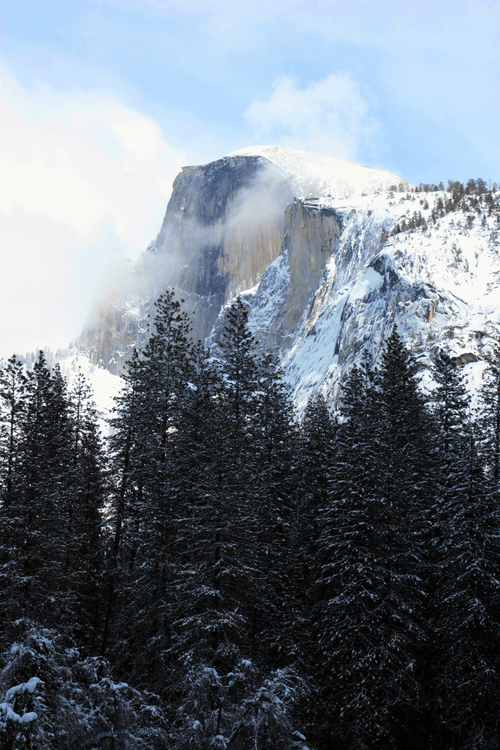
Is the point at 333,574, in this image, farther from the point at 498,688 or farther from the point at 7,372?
the point at 7,372

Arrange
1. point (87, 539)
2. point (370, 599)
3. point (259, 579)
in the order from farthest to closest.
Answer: point (87, 539), point (259, 579), point (370, 599)

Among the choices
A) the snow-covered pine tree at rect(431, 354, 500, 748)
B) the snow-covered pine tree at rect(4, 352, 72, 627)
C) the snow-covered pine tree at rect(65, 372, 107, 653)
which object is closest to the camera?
the snow-covered pine tree at rect(431, 354, 500, 748)

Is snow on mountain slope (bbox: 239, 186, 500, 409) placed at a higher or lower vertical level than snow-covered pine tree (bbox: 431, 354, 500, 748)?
higher

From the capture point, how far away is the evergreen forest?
16672mm

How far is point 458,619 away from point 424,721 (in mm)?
4238

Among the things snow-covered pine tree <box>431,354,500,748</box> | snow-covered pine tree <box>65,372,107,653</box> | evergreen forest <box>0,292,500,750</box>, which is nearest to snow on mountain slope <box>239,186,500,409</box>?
evergreen forest <box>0,292,500,750</box>

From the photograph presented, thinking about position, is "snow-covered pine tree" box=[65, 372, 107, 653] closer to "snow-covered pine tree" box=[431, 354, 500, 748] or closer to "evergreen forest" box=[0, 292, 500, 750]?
"evergreen forest" box=[0, 292, 500, 750]

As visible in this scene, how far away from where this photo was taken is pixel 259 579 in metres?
24.1

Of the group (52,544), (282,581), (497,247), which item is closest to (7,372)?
(52,544)

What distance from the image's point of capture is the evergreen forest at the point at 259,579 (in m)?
16.7

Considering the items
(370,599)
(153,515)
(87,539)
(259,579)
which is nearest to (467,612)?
(370,599)

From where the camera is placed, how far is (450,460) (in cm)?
2523

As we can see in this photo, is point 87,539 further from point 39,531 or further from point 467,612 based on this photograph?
point 467,612

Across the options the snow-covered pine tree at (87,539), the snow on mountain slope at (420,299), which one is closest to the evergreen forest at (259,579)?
the snow-covered pine tree at (87,539)
